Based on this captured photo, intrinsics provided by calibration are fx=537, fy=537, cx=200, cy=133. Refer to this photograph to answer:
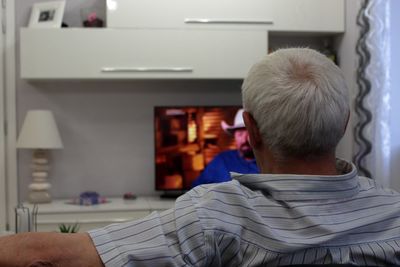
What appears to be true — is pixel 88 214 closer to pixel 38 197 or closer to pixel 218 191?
pixel 38 197

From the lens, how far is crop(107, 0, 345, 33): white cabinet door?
10.9ft

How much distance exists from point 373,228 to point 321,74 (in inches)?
13.2

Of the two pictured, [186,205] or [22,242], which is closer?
[22,242]

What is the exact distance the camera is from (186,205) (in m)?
1.03

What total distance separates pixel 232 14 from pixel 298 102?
2.47 m

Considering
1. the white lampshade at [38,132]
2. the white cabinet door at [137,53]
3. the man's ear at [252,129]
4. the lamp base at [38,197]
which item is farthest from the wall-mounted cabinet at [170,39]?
the man's ear at [252,129]

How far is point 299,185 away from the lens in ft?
3.56

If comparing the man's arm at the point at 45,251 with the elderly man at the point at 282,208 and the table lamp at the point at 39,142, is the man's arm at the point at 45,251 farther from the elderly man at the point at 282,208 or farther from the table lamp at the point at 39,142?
the table lamp at the point at 39,142

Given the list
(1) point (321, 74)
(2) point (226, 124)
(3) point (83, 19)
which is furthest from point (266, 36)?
(1) point (321, 74)

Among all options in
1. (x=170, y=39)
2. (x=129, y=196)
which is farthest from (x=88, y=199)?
(x=170, y=39)

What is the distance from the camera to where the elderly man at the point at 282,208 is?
985 millimetres

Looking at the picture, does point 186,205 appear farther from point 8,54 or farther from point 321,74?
point 8,54

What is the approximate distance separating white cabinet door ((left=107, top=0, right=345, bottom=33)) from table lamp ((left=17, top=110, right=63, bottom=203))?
73 centimetres

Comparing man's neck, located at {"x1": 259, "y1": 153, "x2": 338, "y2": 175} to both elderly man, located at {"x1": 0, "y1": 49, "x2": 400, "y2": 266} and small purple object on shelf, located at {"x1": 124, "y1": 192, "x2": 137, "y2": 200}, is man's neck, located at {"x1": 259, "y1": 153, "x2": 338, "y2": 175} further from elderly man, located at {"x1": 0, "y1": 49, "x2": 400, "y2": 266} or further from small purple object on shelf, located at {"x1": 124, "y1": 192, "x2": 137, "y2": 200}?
small purple object on shelf, located at {"x1": 124, "y1": 192, "x2": 137, "y2": 200}
